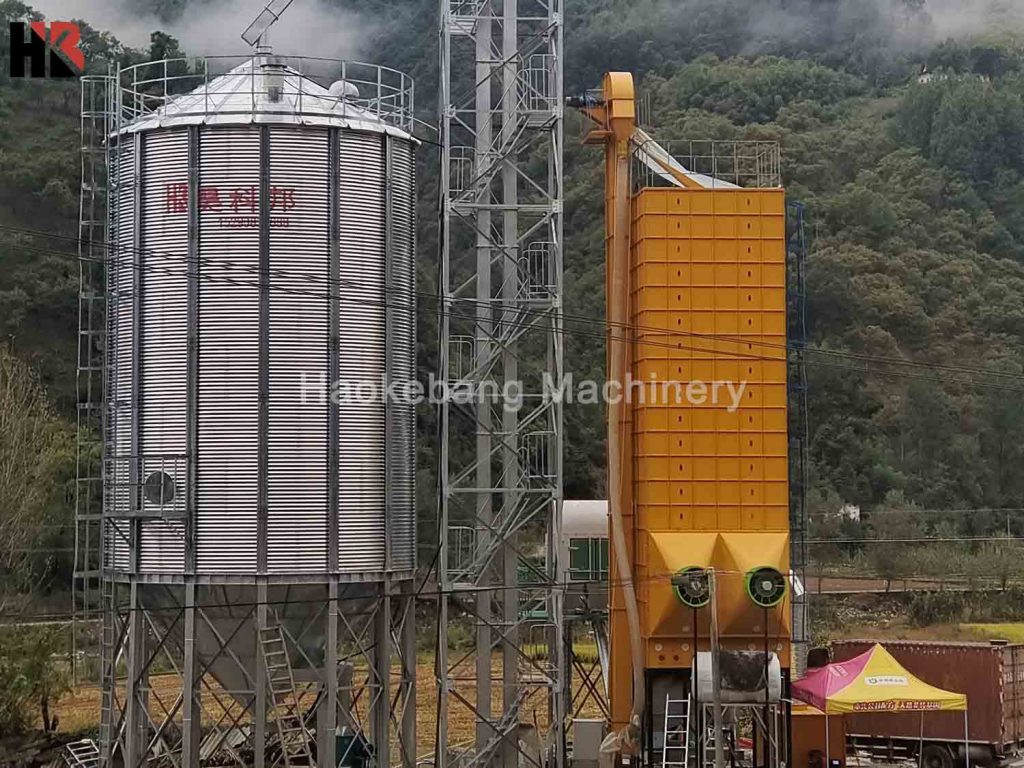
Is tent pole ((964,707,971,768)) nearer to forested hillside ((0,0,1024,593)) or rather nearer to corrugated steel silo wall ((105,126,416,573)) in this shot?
corrugated steel silo wall ((105,126,416,573))

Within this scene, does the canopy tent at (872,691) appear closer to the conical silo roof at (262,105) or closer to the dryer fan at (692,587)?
the dryer fan at (692,587)

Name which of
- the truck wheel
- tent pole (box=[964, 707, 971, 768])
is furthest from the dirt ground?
tent pole (box=[964, 707, 971, 768])

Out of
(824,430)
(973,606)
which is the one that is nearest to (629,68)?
(824,430)

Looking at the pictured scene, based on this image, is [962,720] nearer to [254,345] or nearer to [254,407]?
[254,407]

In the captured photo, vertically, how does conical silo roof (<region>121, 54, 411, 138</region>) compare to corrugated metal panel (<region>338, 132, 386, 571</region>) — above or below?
above

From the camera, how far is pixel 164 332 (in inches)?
1037

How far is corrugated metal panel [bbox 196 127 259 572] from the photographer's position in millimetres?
25719

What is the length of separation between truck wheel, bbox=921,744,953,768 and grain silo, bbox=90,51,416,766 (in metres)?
13.3

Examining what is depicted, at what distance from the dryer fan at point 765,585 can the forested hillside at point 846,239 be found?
29436 millimetres

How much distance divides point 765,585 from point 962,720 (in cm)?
824

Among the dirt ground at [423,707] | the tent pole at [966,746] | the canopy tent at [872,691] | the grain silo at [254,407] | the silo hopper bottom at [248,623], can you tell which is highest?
the grain silo at [254,407]

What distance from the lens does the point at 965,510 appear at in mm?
69438

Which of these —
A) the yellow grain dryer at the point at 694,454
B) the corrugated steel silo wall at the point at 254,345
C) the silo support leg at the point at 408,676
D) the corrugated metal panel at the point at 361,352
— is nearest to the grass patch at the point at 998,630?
the yellow grain dryer at the point at 694,454

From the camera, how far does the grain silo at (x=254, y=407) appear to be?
1016 inches
